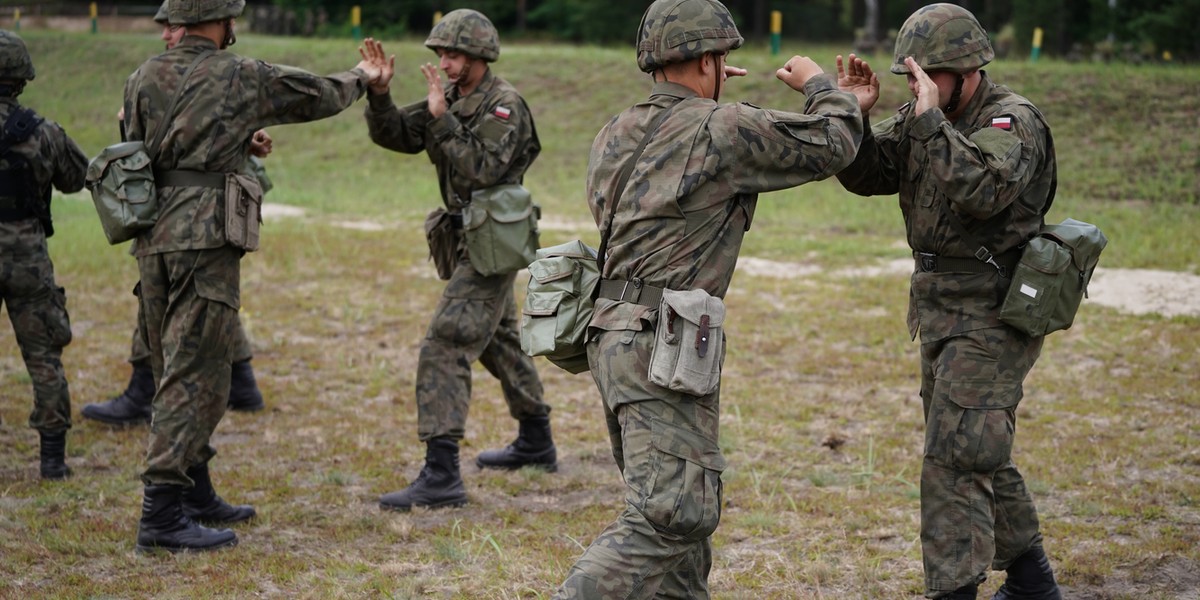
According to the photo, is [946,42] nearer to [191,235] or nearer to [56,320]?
[191,235]

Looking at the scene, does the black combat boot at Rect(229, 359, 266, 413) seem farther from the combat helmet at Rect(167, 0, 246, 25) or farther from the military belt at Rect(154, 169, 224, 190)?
the combat helmet at Rect(167, 0, 246, 25)

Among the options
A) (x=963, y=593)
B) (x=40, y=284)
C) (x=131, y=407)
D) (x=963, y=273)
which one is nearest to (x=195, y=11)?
(x=40, y=284)

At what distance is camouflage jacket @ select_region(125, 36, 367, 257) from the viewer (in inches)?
213

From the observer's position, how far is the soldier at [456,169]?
6.07 m

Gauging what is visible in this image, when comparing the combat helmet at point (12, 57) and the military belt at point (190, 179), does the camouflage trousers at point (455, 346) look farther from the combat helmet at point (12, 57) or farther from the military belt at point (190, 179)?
the combat helmet at point (12, 57)

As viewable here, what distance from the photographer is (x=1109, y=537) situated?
561 centimetres

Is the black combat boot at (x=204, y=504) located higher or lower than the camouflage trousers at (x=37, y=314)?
lower

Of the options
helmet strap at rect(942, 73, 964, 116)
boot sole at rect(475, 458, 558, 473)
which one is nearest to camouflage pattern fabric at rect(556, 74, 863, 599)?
helmet strap at rect(942, 73, 964, 116)

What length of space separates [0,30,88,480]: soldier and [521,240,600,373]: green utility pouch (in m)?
3.50

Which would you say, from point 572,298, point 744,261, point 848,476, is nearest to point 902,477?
point 848,476

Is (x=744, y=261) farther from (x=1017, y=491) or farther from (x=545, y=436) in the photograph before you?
(x=1017, y=491)

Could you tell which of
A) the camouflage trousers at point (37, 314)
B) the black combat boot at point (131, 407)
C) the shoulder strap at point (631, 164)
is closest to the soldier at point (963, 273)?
the shoulder strap at point (631, 164)

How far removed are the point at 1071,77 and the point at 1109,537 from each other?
15208 mm

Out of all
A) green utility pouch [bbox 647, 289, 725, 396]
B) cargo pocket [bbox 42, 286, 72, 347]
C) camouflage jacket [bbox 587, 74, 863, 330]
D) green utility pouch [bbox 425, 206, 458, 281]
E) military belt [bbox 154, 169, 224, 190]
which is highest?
camouflage jacket [bbox 587, 74, 863, 330]
